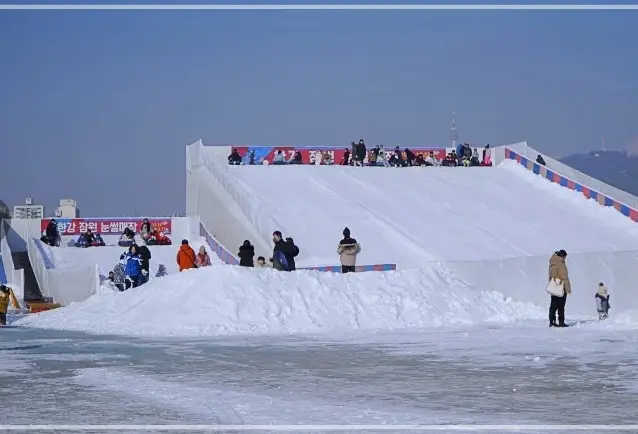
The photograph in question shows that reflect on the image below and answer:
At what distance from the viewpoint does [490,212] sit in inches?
1321

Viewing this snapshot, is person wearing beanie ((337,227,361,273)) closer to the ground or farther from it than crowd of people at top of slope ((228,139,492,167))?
closer to the ground

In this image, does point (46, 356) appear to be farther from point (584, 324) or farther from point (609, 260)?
point (609, 260)

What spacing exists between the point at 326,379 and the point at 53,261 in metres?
22.1

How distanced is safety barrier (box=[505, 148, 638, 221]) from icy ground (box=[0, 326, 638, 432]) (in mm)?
18864

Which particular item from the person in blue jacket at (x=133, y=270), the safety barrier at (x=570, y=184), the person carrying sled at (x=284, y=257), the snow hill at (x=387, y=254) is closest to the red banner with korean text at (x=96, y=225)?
the snow hill at (x=387, y=254)

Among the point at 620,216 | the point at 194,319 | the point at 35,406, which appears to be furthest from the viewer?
the point at 620,216

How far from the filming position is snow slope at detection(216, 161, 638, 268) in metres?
28.8

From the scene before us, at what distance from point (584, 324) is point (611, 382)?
744 centimetres

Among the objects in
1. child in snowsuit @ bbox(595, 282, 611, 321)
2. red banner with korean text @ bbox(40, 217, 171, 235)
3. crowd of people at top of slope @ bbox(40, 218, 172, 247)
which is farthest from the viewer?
red banner with korean text @ bbox(40, 217, 171, 235)

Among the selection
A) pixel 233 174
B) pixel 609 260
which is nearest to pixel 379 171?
pixel 233 174

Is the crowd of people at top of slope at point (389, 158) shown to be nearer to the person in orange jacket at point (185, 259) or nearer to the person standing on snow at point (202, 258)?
the person standing on snow at point (202, 258)

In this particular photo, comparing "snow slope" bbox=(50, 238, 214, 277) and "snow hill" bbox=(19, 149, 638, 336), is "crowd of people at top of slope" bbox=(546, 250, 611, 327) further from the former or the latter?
"snow slope" bbox=(50, 238, 214, 277)

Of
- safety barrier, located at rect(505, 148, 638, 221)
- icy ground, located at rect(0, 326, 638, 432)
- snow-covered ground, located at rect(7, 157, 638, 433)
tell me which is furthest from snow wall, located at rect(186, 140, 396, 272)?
safety barrier, located at rect(505, 148, 638, 221)

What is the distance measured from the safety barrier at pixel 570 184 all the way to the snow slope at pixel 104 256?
13.7 meters
